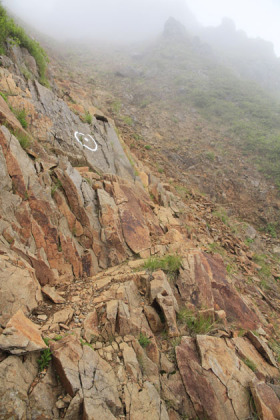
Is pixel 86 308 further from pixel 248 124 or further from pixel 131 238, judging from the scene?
pixel 248 124

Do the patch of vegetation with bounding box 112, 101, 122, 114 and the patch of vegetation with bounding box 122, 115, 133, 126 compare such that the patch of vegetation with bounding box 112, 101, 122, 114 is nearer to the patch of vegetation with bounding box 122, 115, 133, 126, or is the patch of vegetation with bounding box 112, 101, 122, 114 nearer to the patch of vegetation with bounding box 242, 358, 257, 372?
the patch of vegetation with bounding box 122, 115, 133, 126

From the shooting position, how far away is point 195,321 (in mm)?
3971

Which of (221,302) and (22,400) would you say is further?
(221,302)

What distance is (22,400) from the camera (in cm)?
212

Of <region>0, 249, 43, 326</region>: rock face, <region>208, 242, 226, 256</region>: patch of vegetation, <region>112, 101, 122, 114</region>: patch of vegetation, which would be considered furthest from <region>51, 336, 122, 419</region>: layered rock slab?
<region>112, 101, 122, 114</region>: patch of vegetation

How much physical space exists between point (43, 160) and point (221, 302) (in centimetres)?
510

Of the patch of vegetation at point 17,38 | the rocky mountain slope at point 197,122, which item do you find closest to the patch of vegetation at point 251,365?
the rocky mountain slope at point 197,122

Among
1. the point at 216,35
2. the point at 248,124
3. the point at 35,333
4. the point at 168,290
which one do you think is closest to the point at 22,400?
the point at 35,333

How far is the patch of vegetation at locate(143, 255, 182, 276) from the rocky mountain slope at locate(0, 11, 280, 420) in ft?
0.08

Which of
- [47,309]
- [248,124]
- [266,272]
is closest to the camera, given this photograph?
[47,309]

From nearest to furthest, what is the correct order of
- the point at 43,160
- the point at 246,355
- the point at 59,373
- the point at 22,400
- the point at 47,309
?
the point at 22,400
the point at 59,373
the point at 47,309
the point at 246,355
the point at 43,160

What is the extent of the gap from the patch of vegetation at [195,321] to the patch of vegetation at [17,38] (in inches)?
334

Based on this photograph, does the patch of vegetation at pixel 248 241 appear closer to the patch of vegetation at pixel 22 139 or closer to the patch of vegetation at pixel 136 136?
the patch of vegetation at pixel 136 136

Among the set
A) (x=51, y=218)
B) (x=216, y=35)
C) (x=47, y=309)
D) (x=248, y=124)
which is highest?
(x=216, y=35)
